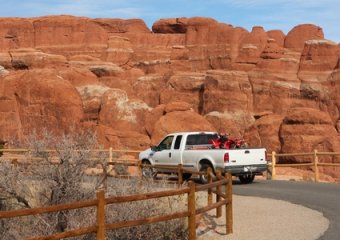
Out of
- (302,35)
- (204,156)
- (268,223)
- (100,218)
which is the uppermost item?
(302,35)

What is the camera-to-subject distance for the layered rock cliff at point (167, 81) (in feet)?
150

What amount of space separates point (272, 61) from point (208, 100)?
11.7 meters

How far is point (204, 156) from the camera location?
63.7 ft

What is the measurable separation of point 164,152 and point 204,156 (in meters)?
2.05

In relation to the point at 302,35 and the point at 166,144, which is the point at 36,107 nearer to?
the point at 166,144

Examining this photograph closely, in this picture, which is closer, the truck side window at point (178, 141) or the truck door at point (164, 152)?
the truck side window at point (178, 141)

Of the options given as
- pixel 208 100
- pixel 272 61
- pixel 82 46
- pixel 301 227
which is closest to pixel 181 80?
pixel 208 100

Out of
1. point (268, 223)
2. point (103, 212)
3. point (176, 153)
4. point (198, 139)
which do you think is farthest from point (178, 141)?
point (103, 212)

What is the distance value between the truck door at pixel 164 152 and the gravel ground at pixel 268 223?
6948mm

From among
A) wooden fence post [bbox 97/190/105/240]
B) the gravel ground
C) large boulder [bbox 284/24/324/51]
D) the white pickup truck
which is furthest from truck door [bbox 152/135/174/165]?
large boulder [bbox 284/24/324/51]

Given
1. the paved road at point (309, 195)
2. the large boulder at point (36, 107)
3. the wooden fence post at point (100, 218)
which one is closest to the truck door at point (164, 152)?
the paved road at point (309, 195)

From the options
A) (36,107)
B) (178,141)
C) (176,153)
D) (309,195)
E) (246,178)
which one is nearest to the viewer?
(309,195)

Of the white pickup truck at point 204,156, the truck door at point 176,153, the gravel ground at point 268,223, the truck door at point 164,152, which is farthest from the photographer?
the truck door at point 164,152

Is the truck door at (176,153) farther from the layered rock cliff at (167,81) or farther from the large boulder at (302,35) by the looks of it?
the large boulder at (302,35)
